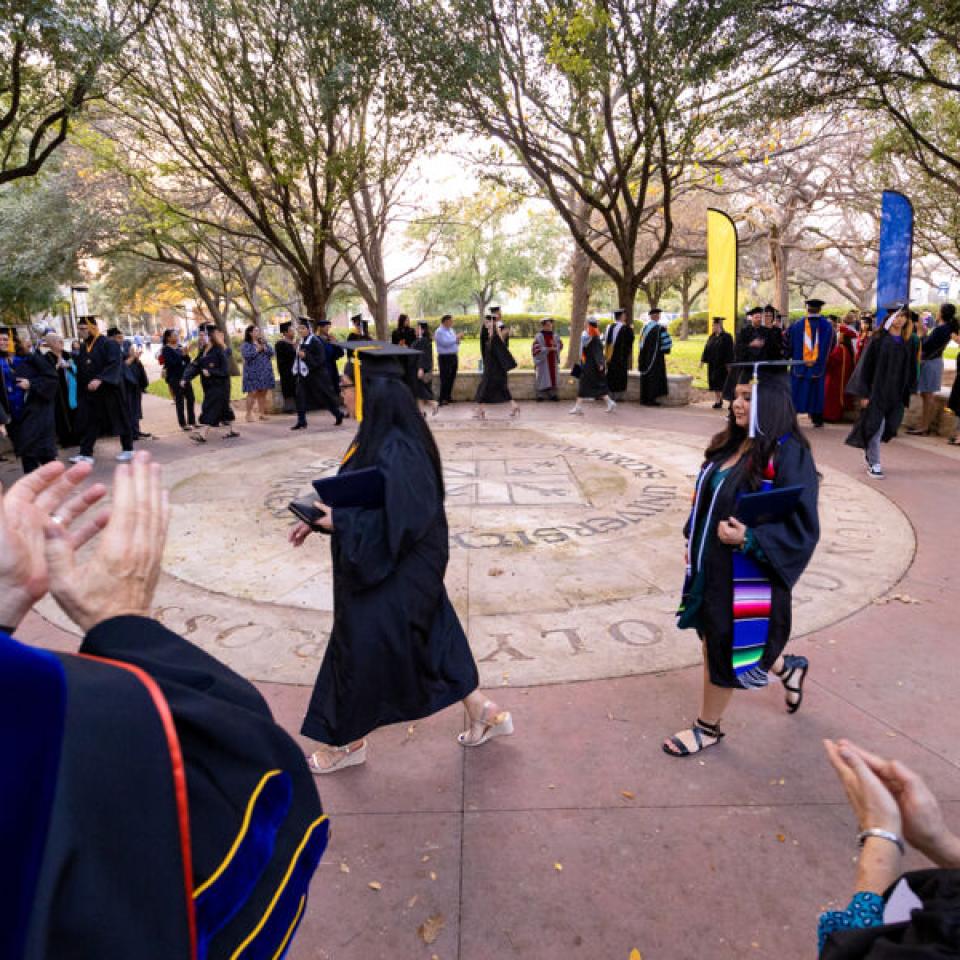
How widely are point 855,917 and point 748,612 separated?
1.86 meters

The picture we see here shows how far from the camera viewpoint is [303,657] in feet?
13.6

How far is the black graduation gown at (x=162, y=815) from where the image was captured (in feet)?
2.42

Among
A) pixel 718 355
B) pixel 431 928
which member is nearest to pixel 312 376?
pixel 718 355

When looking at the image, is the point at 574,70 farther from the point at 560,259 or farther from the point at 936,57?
the point at 560,259

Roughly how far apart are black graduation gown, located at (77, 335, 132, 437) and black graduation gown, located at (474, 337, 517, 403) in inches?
248

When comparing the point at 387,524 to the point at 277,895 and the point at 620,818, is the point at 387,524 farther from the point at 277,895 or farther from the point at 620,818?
the point at 277,895

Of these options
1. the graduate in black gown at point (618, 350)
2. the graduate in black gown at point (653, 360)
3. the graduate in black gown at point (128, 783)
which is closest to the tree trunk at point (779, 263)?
the graduate in black gown at point (653, 360)

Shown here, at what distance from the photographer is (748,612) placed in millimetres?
3035

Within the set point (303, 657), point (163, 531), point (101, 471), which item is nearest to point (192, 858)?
point (163, 531)

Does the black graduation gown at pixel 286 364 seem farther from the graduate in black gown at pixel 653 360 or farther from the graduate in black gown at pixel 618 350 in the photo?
the graduate in black gown at pixel 653 360

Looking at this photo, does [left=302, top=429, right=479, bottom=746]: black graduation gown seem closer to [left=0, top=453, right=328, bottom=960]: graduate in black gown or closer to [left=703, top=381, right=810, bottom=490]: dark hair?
[left=703, top=381, right=810, bottom=490]: dark hair

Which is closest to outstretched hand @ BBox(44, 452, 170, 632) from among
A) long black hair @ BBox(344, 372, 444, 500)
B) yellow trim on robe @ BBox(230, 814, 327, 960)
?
yellow trim on robe @ BBox(230, 814, 327, 960)

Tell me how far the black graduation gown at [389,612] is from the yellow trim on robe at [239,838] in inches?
70.2

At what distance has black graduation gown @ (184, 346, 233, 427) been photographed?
1095 centimetres
